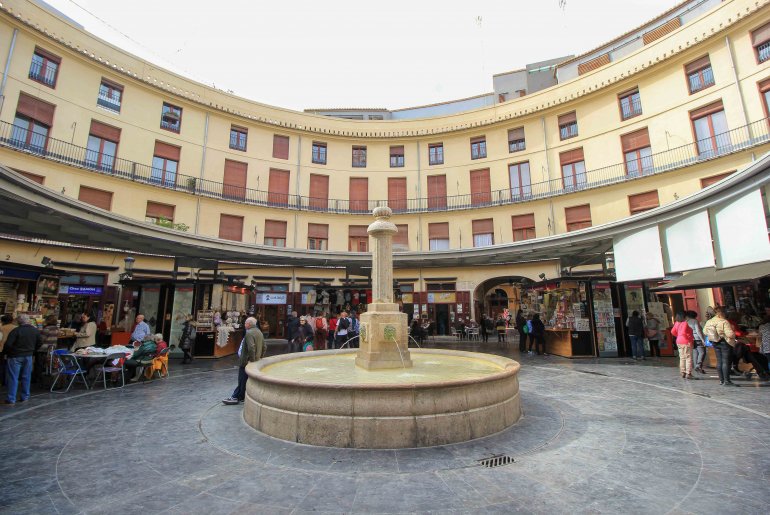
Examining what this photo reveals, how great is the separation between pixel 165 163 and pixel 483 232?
1890 cm

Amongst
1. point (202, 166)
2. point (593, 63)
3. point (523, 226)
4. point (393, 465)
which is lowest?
point (393, 465)

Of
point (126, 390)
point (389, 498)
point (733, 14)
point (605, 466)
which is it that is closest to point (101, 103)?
point (126, 390)

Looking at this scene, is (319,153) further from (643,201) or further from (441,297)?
(643,201)

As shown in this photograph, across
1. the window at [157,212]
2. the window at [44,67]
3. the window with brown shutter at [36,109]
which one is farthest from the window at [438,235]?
the window at [44,67]

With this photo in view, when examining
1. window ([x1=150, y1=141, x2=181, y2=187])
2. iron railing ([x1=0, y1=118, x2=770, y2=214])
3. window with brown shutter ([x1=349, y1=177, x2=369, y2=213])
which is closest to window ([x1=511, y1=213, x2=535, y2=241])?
iron railing ([x1=0, y1=118, x2=770, y2=214])

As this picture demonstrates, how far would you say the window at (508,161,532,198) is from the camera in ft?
73.4

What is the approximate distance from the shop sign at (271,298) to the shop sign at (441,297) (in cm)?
887

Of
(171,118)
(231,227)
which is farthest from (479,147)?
(171,118)

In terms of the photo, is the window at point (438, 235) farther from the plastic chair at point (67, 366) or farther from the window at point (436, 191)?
the plastic chair at point (67, 366)

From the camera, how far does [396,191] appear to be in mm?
24906

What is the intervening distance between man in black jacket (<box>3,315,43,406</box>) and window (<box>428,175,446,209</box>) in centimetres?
2031

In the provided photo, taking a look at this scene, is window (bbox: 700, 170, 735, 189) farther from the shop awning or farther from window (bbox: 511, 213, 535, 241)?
the shop awning

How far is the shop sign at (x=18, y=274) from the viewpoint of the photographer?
10465mm

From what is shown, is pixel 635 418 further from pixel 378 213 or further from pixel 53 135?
pixel 53 135
